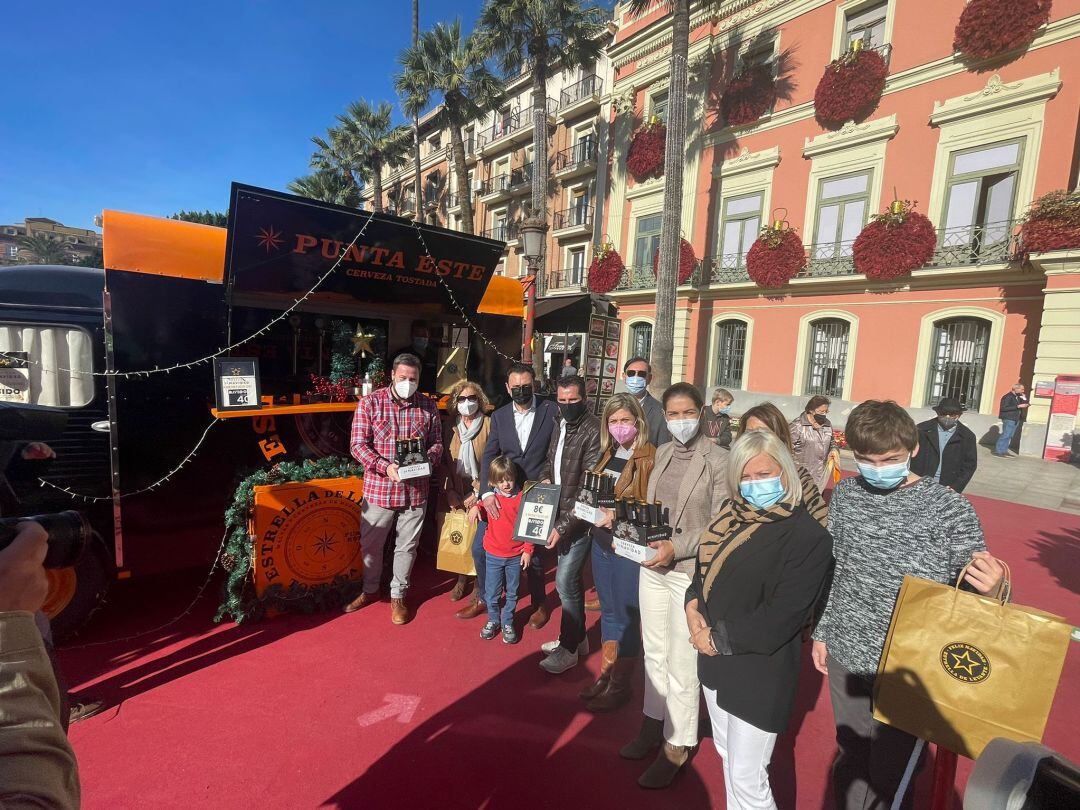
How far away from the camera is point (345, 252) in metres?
4.75

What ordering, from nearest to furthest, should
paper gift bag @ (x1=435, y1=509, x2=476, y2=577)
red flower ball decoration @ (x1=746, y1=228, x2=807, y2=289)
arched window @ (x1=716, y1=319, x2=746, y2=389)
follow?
→ 1. paper gift bag @ (x1=435, y1=509, x2=476, y2=577)
2. red flower ball decoration @ (x1=746, y1=228, x2=807, y2=289)
3. arched window @ (x1=716, y1=319, x2=746, y2=389)

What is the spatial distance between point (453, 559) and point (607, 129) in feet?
78.1

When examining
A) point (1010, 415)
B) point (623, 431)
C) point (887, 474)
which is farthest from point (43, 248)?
point (1010, 415)

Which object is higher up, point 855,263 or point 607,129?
point 607,129

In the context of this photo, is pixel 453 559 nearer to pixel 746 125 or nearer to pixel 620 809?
pixel 620 809

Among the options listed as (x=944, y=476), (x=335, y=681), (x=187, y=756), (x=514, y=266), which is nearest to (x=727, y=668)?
(x=335, y=681)

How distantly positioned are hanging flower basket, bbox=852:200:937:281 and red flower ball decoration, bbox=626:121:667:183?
8.85 meters

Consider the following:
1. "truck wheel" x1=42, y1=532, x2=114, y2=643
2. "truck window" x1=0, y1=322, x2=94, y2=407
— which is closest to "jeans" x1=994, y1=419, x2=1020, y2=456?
"truck wheel" x1=42, y1=532, x2=114, y2=643

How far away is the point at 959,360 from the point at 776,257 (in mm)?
5934

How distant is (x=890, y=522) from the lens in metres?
2.02

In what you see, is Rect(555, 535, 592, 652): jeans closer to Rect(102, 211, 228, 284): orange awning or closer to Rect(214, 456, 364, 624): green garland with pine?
Rect(214, 456, 364, 624): green garland with pine

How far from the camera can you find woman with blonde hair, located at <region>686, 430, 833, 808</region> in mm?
1857

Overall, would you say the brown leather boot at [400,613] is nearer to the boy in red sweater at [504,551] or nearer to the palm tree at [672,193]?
the boy in red sweater at [504,551]

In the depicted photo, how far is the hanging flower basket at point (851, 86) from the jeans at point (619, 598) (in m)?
18.0
